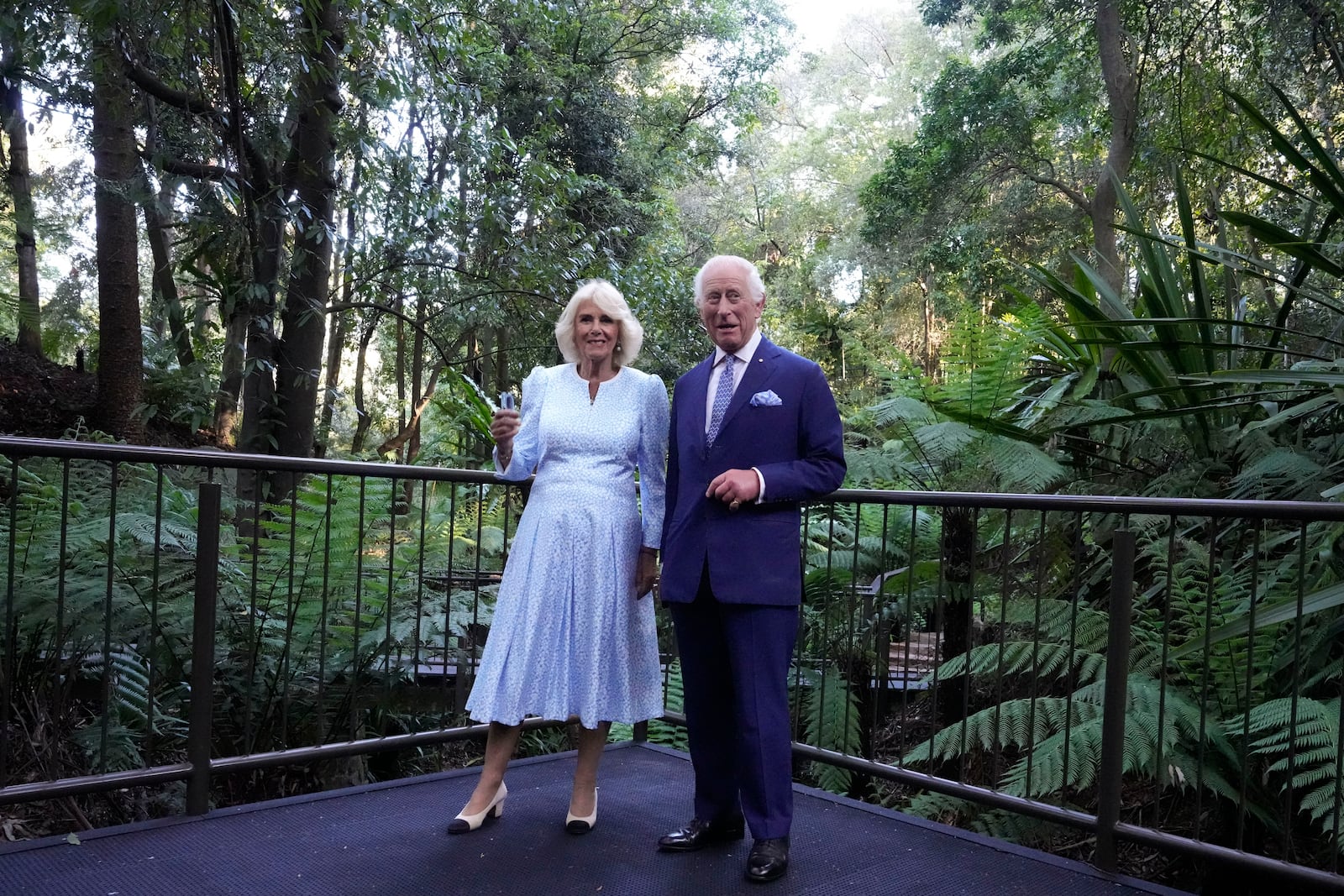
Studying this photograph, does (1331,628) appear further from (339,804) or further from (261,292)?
(261,292)

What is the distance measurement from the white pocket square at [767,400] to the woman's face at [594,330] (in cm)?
56

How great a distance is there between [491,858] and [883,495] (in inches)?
64.1

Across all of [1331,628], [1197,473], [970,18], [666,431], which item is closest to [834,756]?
[666,431]

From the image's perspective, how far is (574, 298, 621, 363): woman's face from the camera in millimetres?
3041

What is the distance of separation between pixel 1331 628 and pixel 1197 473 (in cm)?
123

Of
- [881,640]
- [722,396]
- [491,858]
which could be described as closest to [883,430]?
[881,640]

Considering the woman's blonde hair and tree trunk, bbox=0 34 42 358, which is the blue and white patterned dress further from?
tree trunk, bbox=0 34 42 358

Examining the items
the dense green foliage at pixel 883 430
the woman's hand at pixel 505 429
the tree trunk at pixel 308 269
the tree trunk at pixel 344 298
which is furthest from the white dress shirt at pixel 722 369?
the tree trunk at pixel 344 298

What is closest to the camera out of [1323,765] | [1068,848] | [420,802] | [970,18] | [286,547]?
[1323,765]

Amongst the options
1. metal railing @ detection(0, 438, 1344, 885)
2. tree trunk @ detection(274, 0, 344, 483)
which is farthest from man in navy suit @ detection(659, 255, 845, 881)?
tree trunk @ detection(274, 0, 344, 483)

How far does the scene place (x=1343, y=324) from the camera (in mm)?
4242

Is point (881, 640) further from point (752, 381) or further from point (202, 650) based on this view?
point (202, 650)

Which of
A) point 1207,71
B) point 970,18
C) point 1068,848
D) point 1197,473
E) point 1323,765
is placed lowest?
point 1068,848

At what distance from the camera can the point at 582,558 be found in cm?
300
